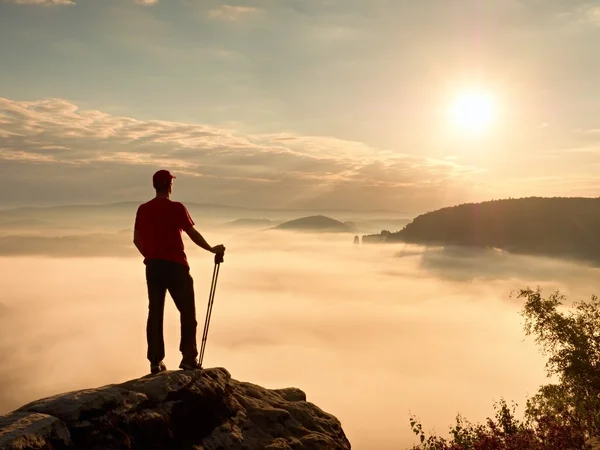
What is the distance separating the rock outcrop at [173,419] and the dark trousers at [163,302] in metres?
0.87

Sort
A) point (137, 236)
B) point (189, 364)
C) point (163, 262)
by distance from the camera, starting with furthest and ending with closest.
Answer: point (137, 236), point (189, 364), point (163, 262)

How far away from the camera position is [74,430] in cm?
594

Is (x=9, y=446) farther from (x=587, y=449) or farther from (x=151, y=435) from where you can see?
(x=587, y=449)

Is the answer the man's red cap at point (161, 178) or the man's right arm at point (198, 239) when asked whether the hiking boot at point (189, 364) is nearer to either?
the man's right arm at point (198, 239)

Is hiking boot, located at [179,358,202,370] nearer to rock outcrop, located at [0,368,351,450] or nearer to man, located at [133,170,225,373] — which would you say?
man, located at [133,170,225,373]

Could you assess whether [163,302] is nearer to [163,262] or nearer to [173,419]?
[163,262]

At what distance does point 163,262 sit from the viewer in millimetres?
8719

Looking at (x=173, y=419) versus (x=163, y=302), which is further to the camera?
(x=163, y=302)

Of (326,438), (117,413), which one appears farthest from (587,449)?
(117,413)

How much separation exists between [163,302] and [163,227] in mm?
1396

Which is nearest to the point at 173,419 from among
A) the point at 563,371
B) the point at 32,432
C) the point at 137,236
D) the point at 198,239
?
the point at 32,432

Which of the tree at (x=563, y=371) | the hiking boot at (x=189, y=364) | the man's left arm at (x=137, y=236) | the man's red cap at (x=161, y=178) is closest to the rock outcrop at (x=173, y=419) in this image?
the hiking boot at (x=189, y=364)

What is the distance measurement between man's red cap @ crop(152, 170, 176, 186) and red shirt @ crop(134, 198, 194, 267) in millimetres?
340

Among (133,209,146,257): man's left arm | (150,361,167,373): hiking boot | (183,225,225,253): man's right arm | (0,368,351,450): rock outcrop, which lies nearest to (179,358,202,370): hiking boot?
(150,361,167,373): hiking boot
